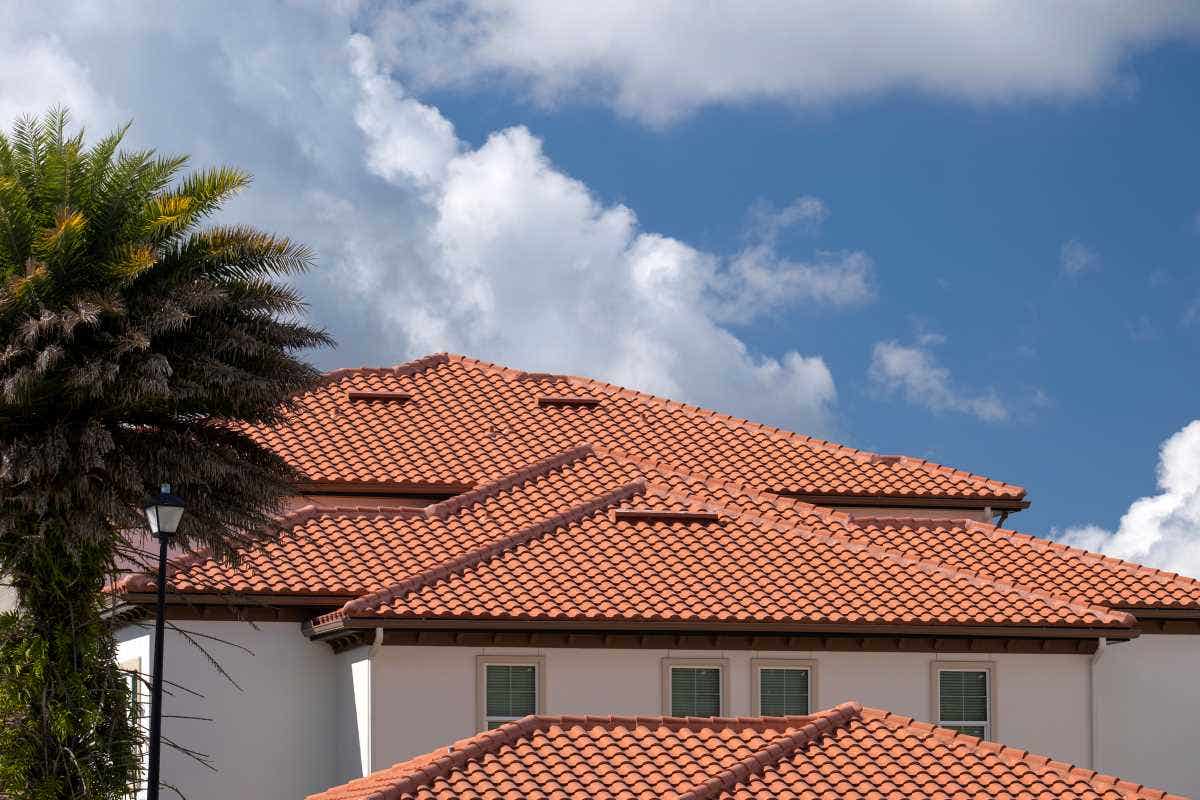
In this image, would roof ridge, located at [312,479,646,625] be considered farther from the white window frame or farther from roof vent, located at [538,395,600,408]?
roof vent, located at [538,395,600,408]

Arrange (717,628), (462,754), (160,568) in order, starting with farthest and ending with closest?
(717,628) → (462,754) → (160,568)

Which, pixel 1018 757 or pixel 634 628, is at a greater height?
pixel 634 628

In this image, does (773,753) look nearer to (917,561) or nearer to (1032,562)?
(917,561)

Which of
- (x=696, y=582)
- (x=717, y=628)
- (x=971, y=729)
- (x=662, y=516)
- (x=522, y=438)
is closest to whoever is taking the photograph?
(x=717, y=628)

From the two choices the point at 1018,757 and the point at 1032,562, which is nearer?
the point at 1018,757

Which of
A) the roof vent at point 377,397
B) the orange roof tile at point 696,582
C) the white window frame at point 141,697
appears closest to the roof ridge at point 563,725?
the orange roof tile at point 696,582

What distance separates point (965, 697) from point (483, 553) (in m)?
7.35

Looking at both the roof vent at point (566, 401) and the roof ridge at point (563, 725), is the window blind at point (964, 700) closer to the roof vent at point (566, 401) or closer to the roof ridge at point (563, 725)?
the roof ridge at point (563, 725)

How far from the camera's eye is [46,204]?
85.9ft

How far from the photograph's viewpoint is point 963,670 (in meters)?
30.3

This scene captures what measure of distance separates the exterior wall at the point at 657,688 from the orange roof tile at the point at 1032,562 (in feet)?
5.81

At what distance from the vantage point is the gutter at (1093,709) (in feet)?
99.7

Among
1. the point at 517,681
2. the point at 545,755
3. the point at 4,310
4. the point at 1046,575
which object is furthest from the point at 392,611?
the point at 1046,575

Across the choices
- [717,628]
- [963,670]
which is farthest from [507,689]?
[963,670]
